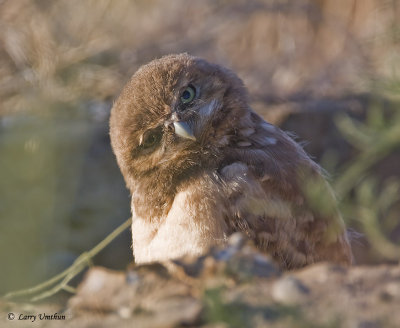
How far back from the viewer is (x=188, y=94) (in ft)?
12.9

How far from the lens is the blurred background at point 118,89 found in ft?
21.9

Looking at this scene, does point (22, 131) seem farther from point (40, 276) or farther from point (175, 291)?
point (175, 291)

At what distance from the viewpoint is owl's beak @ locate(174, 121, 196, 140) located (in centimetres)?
375

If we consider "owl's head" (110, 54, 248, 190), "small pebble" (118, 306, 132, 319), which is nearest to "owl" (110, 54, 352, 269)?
"owl's head" (110, 54, 248, 190)

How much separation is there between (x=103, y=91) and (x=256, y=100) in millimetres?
2009

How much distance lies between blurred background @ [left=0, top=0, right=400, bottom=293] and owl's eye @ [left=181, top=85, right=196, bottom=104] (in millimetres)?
1674

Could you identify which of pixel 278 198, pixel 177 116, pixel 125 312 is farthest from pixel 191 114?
pixel 125 312

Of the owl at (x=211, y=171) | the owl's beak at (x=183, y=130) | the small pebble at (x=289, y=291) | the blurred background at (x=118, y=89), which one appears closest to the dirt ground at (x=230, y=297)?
the small pebble at (x=289, y=291)

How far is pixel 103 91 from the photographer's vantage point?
8.27 meters

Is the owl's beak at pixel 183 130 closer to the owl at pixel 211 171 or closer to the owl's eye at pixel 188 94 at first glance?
the owl at pixel 211 171

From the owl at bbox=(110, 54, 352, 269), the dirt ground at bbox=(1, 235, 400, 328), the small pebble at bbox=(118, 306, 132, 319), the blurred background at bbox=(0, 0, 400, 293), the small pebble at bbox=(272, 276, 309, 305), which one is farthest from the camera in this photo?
the blurred background at bbox=(0, 0, 400, 293)

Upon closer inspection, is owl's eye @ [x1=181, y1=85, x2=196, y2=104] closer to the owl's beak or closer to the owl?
the owl

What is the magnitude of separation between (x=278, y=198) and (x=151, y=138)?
87 centimetres

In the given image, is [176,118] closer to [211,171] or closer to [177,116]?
[177,116]
